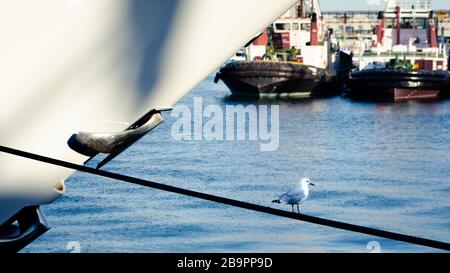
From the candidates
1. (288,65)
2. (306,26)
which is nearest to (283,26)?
(306,26)

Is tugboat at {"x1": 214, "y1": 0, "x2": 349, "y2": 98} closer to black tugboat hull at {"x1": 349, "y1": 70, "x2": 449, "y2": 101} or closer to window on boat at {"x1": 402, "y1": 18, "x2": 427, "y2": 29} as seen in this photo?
black tugboat hull at {"x1": 349, "y1": 70, "x2": 449, "y2": 101}

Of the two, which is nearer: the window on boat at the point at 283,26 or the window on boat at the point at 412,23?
the window on boat at the point at 283,26

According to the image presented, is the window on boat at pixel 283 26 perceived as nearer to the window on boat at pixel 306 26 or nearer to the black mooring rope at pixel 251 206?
the window on boat at pixel 306 26

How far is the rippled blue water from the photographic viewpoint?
10.8 meters

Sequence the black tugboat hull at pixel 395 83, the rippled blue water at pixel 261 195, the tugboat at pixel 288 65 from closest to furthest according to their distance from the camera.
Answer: the rippled blue water at pixel 261 195 → the black tugboat hull at pixel 395 83 → the tugboat at pixel 288 65

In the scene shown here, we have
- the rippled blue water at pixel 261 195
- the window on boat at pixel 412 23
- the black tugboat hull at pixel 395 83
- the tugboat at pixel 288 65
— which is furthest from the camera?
the window on boat at pixel 412 23

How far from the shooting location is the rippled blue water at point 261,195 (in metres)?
10.8

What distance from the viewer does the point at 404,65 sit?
38.3 m

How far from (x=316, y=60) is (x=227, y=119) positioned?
13.5m

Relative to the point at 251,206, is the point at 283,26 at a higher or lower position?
lower

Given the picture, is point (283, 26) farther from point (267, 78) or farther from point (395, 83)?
point (395, 83)

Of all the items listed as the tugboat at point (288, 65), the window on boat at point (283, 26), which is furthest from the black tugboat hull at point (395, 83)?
the window on boat at point (283, 26)

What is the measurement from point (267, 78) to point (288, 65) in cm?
92

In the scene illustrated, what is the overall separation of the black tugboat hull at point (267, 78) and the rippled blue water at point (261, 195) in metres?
8.28
